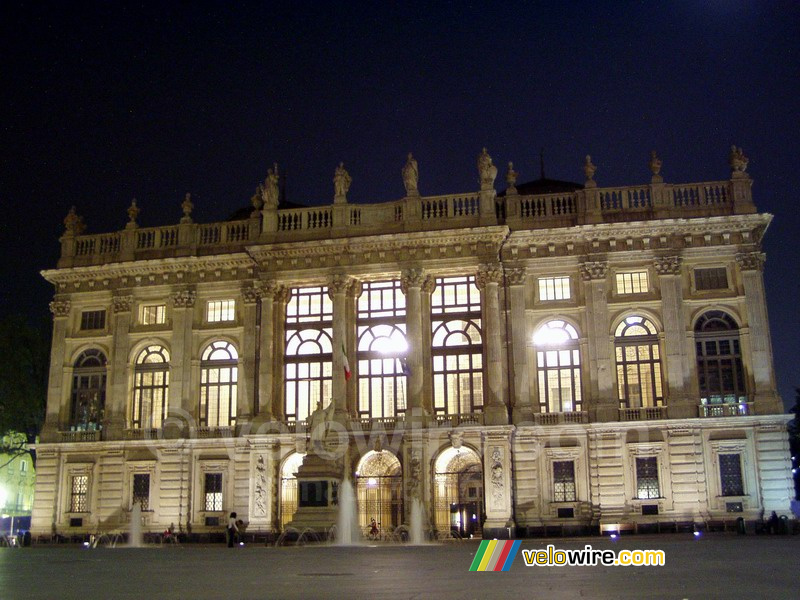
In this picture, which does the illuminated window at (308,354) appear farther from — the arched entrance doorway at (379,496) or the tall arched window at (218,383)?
the arched entrance doorway at (379,496)

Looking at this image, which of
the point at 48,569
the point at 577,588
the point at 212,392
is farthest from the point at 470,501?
the point at 577,588

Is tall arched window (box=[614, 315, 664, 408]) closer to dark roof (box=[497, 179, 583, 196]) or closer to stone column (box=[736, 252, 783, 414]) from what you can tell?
stone column (box=[736, 252, 783, 414])

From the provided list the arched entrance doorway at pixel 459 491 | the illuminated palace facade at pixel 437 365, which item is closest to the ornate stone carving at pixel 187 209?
the illuminated palace facade at pixel 437 365

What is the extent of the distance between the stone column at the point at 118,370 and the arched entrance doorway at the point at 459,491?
647 inches

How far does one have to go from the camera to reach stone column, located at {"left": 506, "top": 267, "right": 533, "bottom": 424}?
138 feet

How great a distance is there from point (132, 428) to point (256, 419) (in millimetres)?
7167

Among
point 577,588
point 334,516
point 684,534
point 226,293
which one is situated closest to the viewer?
point 577,588

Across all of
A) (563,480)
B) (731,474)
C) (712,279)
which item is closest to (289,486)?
(563,480)

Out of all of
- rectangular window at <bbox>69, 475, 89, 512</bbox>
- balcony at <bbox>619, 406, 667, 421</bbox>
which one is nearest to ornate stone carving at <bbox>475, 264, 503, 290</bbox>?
balcony at <bbox>619, 406, 667, 421</bbox>

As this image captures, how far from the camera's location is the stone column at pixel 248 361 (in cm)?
4456

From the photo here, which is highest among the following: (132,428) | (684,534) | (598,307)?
(598,307)

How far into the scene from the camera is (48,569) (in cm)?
2162

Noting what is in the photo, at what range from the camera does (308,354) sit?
4522 cm

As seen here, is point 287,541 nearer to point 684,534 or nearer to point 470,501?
point 470,501
